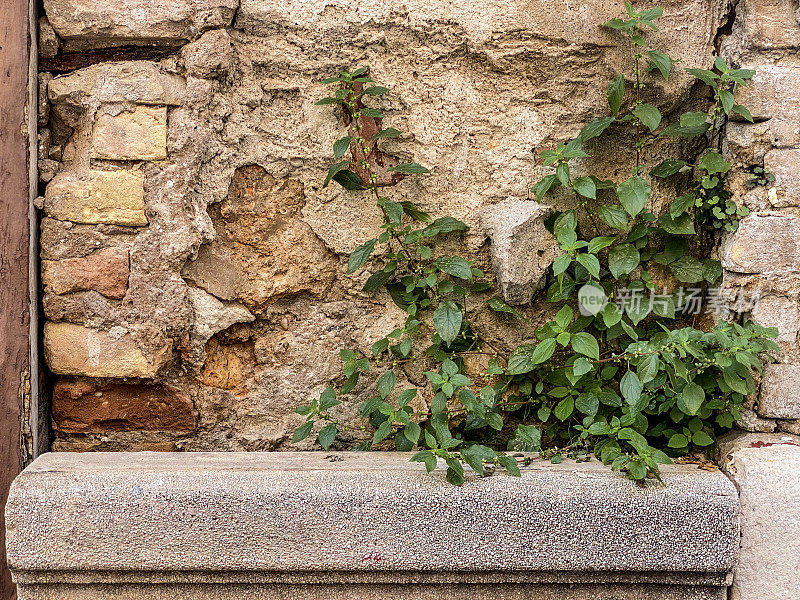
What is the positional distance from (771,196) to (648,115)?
35cm

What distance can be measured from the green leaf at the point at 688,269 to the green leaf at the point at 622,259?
0.10 metres

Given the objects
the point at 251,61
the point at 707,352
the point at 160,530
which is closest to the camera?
the point at 160,530

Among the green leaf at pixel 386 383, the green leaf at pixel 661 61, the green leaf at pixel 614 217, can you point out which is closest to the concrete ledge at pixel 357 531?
the green leaf at pixel 386 383

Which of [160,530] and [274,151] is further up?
[274,151]

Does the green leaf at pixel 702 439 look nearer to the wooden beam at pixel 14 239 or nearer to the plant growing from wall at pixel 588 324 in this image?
the plant growing from wall at pixel 588 324

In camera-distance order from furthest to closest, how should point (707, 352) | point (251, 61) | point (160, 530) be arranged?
point (251, 61) → point (707, 352) → point (160, 530)

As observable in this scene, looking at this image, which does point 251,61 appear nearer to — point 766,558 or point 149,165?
point 149,165

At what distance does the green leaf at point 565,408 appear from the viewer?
1565 millimetres

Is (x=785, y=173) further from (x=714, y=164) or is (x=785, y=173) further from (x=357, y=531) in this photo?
(x=357, y=531)

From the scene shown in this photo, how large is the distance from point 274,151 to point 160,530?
93cm

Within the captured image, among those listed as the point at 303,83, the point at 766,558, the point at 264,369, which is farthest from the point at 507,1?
the point at 766,558

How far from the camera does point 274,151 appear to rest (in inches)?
64.2

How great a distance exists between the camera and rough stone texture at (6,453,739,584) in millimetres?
1363

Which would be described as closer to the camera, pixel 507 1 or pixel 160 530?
pixel 160 530
